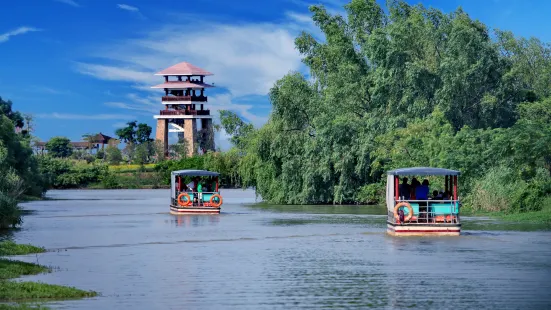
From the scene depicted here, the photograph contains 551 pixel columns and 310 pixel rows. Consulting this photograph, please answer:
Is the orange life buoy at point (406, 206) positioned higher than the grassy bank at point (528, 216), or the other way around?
the orange life buoy at point (406, 206)

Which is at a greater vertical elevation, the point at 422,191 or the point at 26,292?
the point at 422,191

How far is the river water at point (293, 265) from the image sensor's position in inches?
781

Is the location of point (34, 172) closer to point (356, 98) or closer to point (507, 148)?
point (356, 98)

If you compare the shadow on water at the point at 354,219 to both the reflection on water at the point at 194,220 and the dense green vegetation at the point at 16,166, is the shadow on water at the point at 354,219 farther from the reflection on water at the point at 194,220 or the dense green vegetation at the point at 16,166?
the dense green vegetation at the point at 16,166

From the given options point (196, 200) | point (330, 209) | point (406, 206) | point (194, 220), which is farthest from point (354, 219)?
point (406, 206)

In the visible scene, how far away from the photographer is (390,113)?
65750 mm

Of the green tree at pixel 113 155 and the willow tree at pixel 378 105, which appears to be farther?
the green tree at pixel 113 155

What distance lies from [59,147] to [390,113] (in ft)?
420

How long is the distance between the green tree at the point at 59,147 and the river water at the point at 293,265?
140003mm

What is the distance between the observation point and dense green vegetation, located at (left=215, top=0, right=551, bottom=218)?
60.6 meters

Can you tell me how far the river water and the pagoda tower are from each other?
11994 cm

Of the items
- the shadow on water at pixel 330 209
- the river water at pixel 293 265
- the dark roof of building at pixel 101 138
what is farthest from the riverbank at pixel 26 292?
the dark roof of building at pixel 101 138

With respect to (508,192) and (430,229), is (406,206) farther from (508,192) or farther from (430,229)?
(508,192)

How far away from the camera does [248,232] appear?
41000 millimetres
